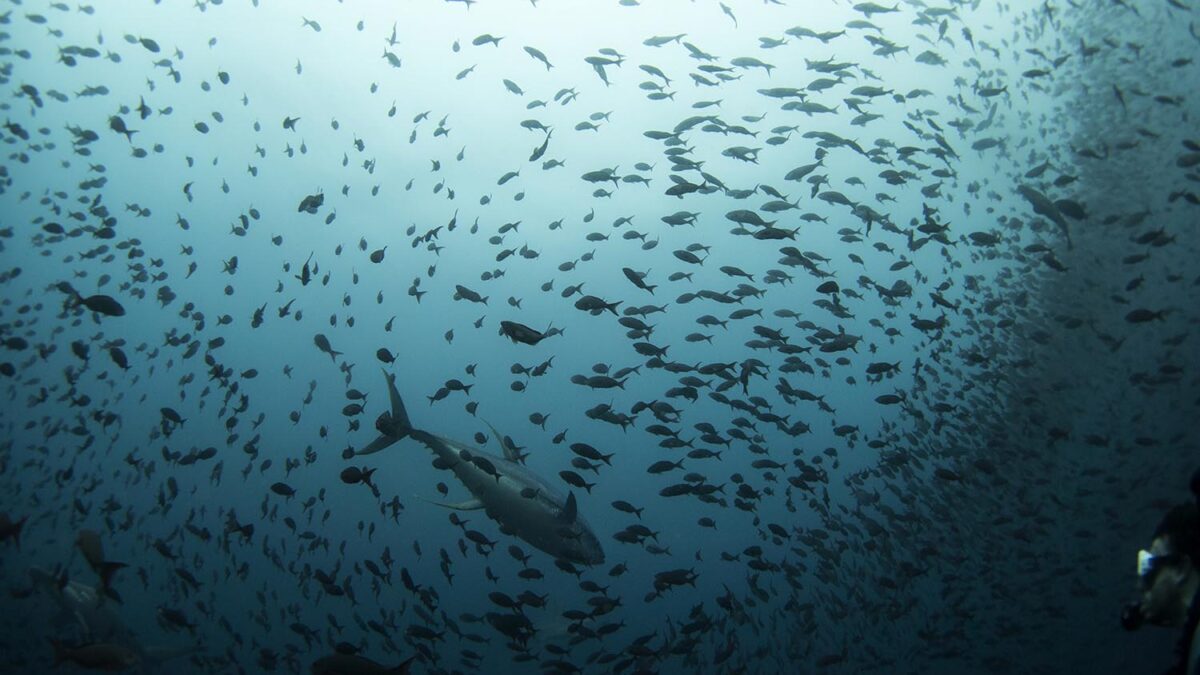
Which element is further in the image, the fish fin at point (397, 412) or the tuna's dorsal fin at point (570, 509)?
the fish fin at point (397, 412)

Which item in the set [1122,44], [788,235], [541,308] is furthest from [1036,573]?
[541,308]

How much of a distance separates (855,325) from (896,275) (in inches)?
484

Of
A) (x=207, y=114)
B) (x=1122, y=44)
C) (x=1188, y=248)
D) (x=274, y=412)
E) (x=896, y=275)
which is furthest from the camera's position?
(x=274, y=412)

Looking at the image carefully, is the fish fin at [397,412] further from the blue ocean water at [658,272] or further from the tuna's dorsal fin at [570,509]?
the tuna's dorsal fin at [570,509]

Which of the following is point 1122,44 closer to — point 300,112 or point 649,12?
point 649,12

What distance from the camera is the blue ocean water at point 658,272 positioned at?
436 inches

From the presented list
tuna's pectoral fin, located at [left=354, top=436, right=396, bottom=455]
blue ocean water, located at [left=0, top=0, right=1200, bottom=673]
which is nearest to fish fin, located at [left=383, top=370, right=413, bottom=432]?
tuna's pectoral fin, located at [left=354, top=436, right=396, bottom=455]

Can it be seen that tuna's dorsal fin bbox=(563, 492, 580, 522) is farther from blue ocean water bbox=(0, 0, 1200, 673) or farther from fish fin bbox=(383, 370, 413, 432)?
fish fin bbox=(383, 370, 413, 432)

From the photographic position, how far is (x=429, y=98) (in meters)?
23.8

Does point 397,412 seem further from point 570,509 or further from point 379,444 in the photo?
point 570,509

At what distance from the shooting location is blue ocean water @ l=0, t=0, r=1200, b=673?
11.1 metres

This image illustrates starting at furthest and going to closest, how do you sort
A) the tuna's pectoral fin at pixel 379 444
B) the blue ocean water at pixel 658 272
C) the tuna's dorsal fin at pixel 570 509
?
1. the blue ocean water at pixel 658 272
2. the tuna's pectoral fin at pixel 379 444
3. the tuna's dorsal fin at pixel 570 509

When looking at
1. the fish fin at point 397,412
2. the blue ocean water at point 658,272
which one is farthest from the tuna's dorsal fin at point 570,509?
the fish fin at point 397,412

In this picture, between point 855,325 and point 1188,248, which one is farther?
point 855,325
